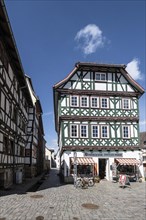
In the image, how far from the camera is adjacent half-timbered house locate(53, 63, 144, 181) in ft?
84.3

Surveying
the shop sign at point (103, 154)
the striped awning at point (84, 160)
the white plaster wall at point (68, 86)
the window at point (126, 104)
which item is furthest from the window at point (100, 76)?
the striped awning at point (84, 160)

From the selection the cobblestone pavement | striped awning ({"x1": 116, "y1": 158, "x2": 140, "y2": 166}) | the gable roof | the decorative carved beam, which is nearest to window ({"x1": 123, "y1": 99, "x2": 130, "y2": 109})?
the decorative carved beam

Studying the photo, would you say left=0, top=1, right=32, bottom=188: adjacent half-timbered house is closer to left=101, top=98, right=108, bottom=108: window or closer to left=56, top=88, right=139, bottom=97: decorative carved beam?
left=56, top=88, right=139, bottom=97: decorative carved beam

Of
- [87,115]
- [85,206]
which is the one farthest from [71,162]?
[85,206]

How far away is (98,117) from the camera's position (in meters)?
26.5

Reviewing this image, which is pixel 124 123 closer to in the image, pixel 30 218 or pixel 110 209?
pixel 110 209

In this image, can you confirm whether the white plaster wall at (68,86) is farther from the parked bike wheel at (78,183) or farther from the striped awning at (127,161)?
the parked bike wheel at (78,183)

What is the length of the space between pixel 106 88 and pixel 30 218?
20222 millimetres

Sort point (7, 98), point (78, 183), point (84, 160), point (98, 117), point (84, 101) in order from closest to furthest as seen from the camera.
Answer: point (7, 98) → point (78, 183) → point (84, 160) → point (98, 117) → point (84, 101)

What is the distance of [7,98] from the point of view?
730 inches

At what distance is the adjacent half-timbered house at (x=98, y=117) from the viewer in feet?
84.3

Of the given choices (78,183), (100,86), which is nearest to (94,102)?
(100,86)

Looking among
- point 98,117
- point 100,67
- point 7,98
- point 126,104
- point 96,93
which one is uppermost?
point 100,67

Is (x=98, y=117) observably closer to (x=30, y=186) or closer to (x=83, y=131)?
(x=83, y=131)
